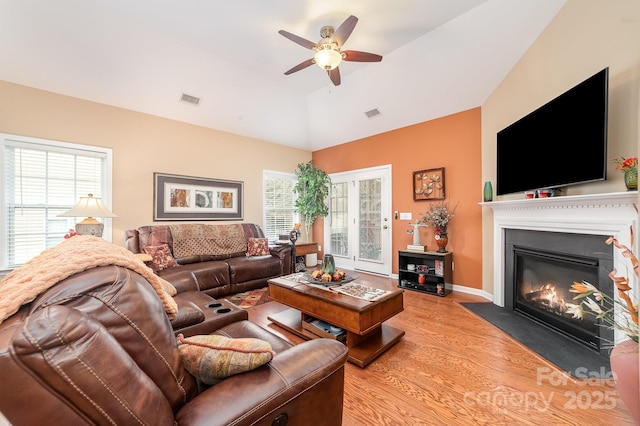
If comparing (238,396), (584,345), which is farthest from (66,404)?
(584,345)

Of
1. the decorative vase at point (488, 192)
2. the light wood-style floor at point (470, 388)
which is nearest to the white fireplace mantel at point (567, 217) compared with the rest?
the decorative vase at point (488, 192)

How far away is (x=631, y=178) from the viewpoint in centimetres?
169

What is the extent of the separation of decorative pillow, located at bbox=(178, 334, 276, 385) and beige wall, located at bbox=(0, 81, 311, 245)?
3530 mm

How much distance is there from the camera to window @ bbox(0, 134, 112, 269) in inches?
116

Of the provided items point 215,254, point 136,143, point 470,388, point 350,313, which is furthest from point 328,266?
point 136,143

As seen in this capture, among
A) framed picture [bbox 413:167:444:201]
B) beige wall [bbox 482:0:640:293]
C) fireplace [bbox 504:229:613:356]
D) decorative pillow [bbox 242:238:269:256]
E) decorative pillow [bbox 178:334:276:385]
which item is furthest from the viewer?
decorative pillow [bbox 242:238:269:256]

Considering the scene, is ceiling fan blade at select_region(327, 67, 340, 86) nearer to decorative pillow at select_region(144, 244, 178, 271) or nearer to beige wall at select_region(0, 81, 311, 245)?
beige wall at select_region(0, 81, 311, 245)

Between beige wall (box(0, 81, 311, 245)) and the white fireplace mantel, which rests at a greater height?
beige wall (box(0, 81, 311, 245))

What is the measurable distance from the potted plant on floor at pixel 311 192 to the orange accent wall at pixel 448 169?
2.94 ft

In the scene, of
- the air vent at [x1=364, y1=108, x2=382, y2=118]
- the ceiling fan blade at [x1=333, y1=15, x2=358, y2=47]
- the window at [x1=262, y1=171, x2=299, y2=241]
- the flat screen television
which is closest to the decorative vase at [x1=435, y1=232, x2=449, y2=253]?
the flat screen television

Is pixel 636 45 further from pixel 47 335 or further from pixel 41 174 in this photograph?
pixel 41 174

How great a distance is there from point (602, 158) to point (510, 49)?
1.67 m

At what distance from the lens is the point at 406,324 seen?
8.89 feet

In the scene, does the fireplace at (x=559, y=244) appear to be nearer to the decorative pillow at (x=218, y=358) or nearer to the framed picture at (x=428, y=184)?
the framed picture at (x=428, y=184)
